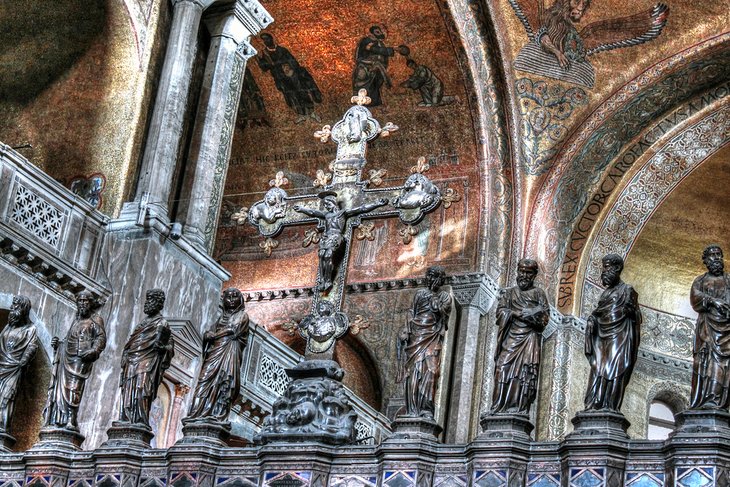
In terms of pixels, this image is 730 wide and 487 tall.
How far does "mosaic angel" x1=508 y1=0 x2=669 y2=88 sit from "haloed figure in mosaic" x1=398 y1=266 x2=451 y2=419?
8.79 meters

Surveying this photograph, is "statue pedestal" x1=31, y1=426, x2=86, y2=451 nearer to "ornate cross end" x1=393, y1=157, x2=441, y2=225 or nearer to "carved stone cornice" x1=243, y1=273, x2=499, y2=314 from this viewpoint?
"ornate cross end" x1=393, y1=157, x2=441, y2=225

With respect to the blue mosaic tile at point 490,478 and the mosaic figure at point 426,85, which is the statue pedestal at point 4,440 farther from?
the mosaic figure at point 426,85

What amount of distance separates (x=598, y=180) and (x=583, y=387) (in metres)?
2.69

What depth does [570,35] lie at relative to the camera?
17.8m

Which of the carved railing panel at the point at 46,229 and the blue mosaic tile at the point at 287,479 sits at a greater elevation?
the carved railing panel at the point at 46,229

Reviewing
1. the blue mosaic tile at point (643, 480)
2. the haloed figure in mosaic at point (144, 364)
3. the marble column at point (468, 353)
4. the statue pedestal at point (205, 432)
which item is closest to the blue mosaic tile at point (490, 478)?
the blue mosaic tile at point (643, 480)

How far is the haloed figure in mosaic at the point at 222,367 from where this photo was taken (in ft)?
31.7

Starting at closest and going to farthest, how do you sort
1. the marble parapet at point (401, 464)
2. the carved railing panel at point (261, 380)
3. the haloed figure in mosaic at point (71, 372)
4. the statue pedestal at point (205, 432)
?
the marble parapet at point (401, 464) < the statue pedestal at point (205, 432) < the haloed figure in mosaic at point (71, 372) < the carved railing panel at point (261, 380)

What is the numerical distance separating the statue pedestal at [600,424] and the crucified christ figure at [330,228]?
231 centimetres

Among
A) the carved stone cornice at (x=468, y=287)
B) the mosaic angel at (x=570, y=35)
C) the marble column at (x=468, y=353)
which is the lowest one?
the marble column at (x=468, y=353)

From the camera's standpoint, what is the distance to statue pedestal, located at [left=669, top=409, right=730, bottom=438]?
8.23m

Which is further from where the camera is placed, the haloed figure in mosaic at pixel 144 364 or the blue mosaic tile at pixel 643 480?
the haloed figure in mosaic at pixel 144 364

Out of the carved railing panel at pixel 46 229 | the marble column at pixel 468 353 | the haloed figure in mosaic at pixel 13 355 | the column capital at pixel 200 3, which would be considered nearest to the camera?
the haloed figure in mosaic at pixel 13 355

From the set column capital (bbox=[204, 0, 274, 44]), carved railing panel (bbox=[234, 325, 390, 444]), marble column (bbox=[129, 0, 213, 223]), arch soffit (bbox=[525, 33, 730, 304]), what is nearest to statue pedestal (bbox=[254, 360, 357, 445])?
marble column (bbox=[129, 0, 213, 223])
